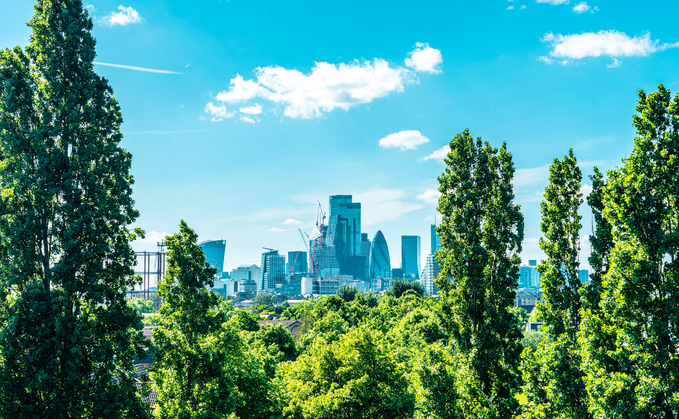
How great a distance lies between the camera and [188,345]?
2011 centimetres

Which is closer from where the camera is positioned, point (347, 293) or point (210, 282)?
point (210, 282)

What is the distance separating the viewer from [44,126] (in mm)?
17719

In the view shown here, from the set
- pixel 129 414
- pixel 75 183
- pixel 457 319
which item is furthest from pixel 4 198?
pixel 457 319

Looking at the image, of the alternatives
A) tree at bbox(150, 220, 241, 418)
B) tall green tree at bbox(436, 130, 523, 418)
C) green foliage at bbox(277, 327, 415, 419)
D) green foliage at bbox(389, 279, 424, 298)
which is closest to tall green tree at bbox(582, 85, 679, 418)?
tall green tree at bbox(436, 130, 523, 418)

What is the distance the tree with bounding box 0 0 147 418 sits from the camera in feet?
53.5

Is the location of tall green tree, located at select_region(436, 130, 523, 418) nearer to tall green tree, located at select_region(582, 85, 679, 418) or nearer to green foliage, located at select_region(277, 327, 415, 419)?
tall green tree, located at select_region(582, 85, 679, 418)

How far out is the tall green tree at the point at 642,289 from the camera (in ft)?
45.8

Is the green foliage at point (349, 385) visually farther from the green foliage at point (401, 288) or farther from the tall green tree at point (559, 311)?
the green foliage at point (401, 288)

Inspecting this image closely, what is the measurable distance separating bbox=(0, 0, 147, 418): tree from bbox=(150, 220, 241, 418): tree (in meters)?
Answer: 1.77

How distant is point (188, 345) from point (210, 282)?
2858 mm

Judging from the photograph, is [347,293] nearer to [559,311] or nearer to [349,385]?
[349,385]

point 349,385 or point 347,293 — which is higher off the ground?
point 349,385

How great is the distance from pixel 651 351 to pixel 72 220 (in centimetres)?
2041

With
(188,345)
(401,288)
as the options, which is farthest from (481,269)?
(401,288)
